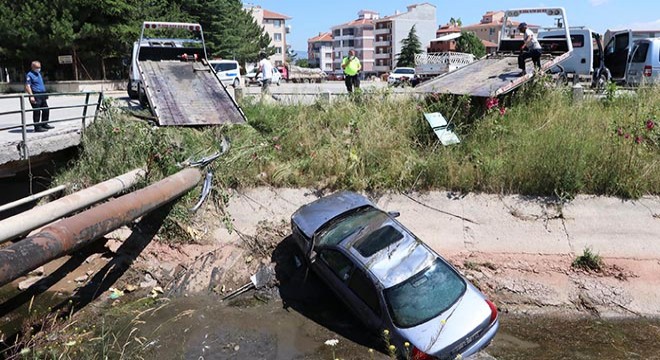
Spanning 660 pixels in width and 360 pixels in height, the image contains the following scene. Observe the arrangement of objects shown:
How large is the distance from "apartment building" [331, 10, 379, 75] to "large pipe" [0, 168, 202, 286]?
99608 millimetres

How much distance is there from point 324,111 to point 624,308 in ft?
26.2

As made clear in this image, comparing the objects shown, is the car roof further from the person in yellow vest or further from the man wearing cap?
the person in yellow vest

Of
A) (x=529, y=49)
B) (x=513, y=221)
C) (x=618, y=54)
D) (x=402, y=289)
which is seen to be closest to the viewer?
(x=402, y=289)

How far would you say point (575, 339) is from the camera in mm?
7914

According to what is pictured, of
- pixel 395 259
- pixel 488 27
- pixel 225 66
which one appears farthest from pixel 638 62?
pixel 488 27

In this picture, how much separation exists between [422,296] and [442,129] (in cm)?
545

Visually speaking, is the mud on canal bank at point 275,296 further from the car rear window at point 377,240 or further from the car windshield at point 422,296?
the car rear window at point 377,240

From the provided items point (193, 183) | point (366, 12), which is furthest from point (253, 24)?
point (366, 12)

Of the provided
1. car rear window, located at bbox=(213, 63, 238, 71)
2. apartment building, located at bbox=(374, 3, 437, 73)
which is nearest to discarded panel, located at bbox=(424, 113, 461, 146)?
car rear window, located at bbox=(213, 63, 238, 71)

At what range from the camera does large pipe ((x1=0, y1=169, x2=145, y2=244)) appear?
6254mm

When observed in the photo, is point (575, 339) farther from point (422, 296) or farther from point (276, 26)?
point (276, 26)

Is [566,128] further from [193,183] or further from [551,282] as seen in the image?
[193,183]

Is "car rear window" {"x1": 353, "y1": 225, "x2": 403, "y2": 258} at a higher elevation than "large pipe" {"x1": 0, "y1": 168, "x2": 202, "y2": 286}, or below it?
below

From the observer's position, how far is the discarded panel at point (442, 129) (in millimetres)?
11450
